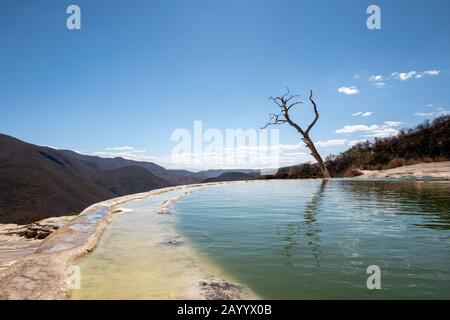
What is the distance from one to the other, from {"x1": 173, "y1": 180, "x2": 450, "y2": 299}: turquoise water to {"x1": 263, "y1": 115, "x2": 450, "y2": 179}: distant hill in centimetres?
1655

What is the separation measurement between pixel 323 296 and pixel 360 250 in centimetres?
149

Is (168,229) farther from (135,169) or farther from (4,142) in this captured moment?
(135,169)

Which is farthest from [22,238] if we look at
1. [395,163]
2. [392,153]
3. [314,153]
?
[392,153]

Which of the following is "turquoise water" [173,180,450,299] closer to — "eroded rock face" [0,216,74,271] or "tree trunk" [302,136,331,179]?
"eroded rock face" [0,216,74,271]

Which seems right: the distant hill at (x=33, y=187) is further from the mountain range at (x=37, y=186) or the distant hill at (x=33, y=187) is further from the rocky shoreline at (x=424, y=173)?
the rocky shoreline at (x=424, y=173)

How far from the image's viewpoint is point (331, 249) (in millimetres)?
3637

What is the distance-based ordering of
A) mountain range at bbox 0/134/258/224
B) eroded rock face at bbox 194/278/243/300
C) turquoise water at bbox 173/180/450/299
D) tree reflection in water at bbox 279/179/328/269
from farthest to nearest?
1. mountain range at bbox 0/134/258/224
2. tree reflection in water at bbox 279/179/328/269
3. turquoise water at bbox 173/180/450/299
4. eroded rock face at bbox 194/278/243/300

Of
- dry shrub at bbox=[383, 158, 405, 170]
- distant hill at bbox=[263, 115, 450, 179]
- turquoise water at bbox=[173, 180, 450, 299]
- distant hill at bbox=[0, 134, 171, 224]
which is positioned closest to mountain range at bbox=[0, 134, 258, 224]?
distant hill at bbox=[0, 134, 171, 224]

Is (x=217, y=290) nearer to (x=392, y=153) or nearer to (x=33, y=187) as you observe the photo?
(x=392, y=153)

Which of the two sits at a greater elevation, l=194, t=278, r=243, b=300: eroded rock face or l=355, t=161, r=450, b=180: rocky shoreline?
l=355, t=161, r=450, b=180: rocky shoreline

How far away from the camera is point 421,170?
16.8m

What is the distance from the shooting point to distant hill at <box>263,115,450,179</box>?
22.3 meters

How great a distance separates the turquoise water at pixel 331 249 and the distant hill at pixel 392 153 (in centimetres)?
1655
